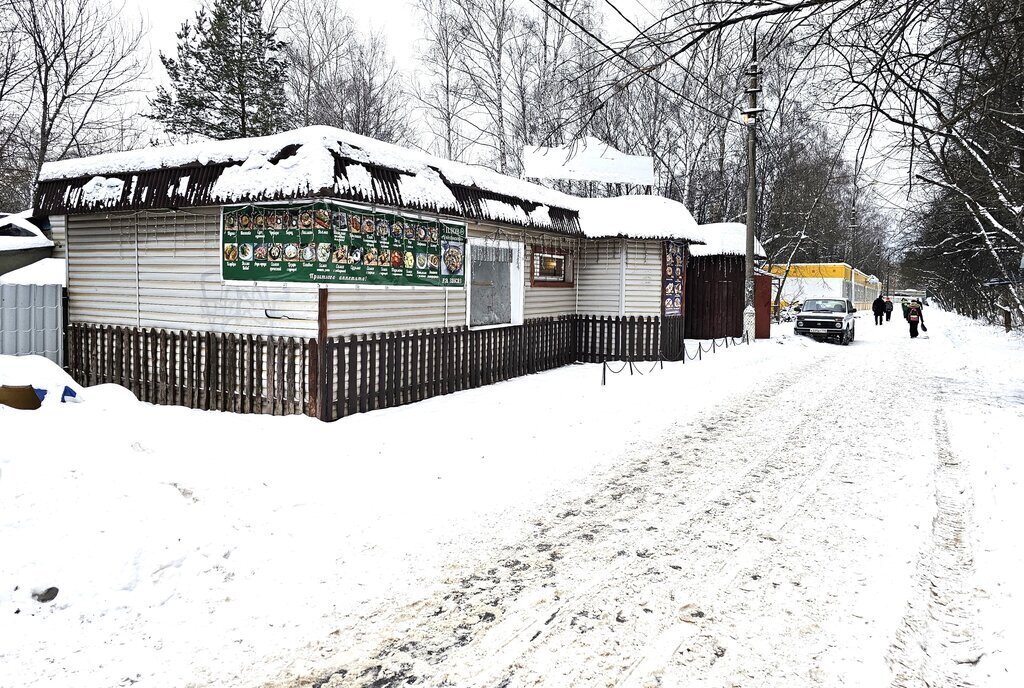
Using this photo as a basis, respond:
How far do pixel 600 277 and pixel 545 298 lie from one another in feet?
7.55

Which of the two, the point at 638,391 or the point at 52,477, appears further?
the point at 638,391

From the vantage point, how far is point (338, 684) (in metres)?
3.55

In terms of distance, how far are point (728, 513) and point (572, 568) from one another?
189 cm

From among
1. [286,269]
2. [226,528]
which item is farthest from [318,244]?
[226,528]

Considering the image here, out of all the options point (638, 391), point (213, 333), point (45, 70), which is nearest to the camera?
point (213, 333)

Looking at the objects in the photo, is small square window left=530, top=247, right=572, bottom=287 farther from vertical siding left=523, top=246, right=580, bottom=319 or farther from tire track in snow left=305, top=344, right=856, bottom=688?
tire track in snow left=305, top=344, right=856, bottom=688

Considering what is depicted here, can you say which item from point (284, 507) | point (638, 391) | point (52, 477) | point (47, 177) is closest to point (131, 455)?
point (52, 477)

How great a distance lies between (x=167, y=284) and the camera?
11.0 m

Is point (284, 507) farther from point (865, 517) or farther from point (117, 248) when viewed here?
point (117, 248)

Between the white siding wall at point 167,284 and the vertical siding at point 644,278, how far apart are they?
1011 centimetres

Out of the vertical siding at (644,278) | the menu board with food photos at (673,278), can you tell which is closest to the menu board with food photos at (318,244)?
the vertical siding at (644,278)

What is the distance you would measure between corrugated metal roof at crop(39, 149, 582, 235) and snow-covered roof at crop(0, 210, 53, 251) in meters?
3.86

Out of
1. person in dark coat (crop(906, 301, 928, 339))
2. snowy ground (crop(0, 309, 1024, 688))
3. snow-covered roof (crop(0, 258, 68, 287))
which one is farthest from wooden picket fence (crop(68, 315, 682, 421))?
person in dark coat (crop(906, 301, 928, 339))

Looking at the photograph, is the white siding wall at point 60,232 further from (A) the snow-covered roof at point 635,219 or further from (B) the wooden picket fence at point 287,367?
(A) the snow-covered roof at point 635,219
